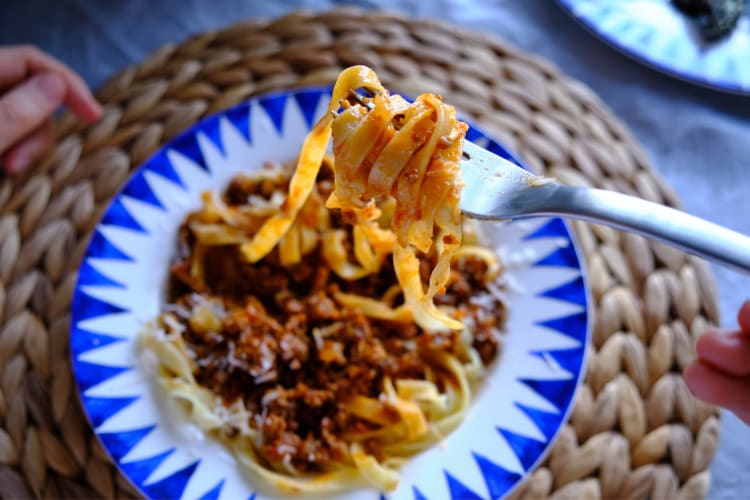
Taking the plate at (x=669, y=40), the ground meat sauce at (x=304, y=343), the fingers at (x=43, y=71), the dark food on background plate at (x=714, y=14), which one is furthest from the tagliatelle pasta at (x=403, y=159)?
the dark food on background plate at (x=714, y=14)

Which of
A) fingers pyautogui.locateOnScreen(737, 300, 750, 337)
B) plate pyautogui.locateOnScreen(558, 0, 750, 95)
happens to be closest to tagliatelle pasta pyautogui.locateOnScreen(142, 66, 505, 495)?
fingers pyautogui.locateOnScreen(737, 300, 750, 337)

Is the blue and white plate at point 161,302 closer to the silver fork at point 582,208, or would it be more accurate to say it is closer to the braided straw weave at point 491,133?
the braided straw weave at point 491,133

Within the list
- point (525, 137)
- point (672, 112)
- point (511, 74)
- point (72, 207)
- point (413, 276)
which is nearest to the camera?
point (413, 276)

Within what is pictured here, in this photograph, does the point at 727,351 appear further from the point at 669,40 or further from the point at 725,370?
the point at 669,40

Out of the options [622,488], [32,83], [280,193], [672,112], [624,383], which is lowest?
[622,488]

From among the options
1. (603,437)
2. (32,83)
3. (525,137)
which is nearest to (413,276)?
(603,437)

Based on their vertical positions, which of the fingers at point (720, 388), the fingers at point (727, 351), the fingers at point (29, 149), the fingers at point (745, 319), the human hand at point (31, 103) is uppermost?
the human hand at point (31, 103)

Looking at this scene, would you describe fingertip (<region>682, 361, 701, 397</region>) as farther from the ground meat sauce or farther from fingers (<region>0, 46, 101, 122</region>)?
fingers (<region>0, 46, 101, 122</region>)

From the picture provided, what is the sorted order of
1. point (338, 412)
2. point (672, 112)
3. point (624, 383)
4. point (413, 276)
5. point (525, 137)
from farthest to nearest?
1. point (672, 112)
2. point (525, 137)
3. point (624, 383)
4. point (338, 412)
5. point (413, 276)

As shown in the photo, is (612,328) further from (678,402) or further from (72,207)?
(72,207)
